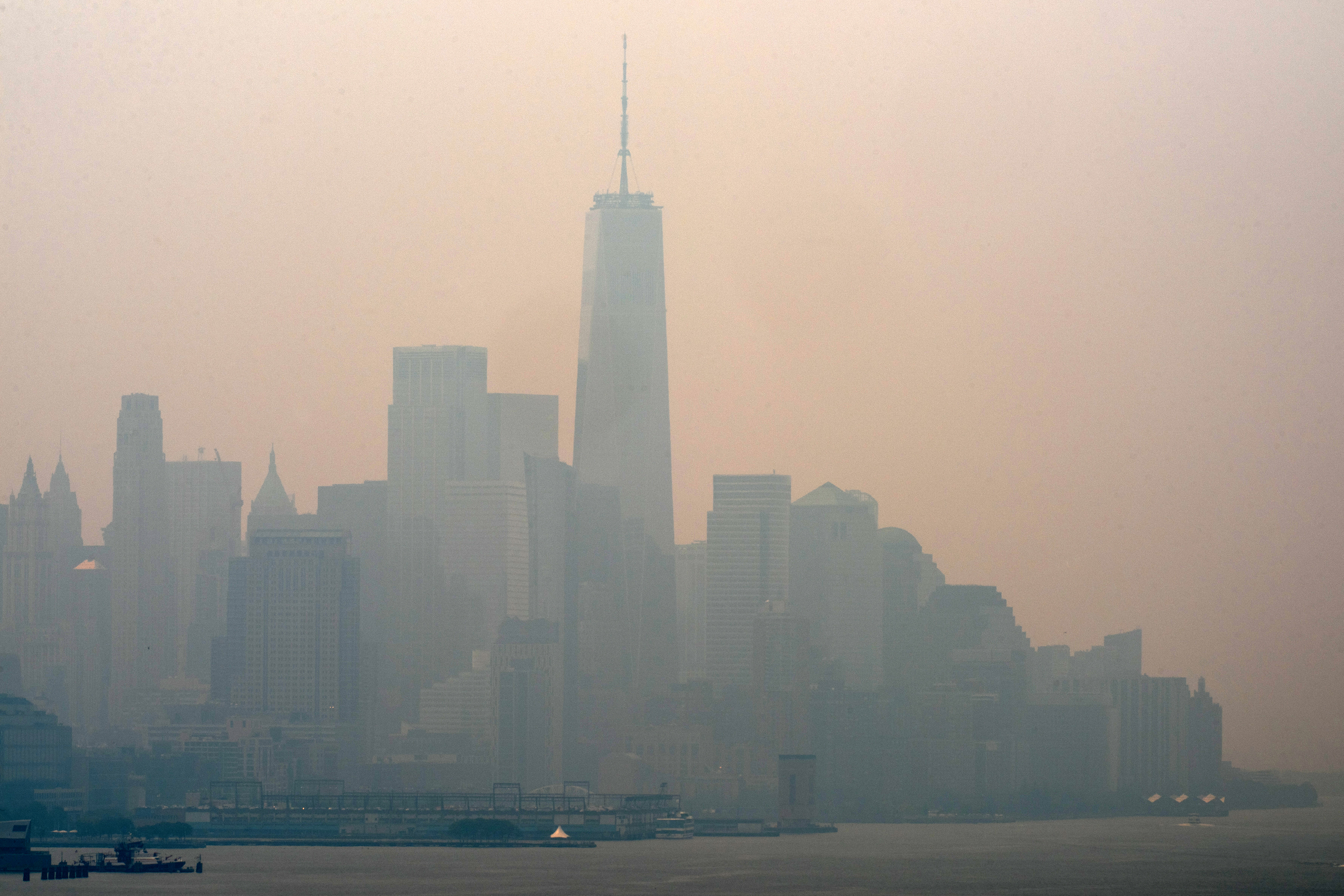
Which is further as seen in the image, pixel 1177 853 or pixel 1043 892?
pixel 1177 853

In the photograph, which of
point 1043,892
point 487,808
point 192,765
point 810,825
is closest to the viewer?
point 1043,892

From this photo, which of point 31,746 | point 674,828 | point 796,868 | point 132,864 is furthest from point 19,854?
point 31,746

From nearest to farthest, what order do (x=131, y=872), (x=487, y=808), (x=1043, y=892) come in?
1. (x=1043, y=892)
2. (x=131, y=872)
3. (x=487, y=808)

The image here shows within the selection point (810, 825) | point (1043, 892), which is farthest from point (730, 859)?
point (810, 825)

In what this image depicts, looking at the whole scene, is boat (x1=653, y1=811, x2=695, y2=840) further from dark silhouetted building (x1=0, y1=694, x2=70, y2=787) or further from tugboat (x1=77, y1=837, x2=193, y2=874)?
dark silhouetted building (x1=0, y1=694, x2=70, y2=787)

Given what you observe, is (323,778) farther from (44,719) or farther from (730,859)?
(730,859)

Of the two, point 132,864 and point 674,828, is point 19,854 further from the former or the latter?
point 674,828

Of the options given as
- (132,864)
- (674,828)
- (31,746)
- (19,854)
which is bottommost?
(674,828)
